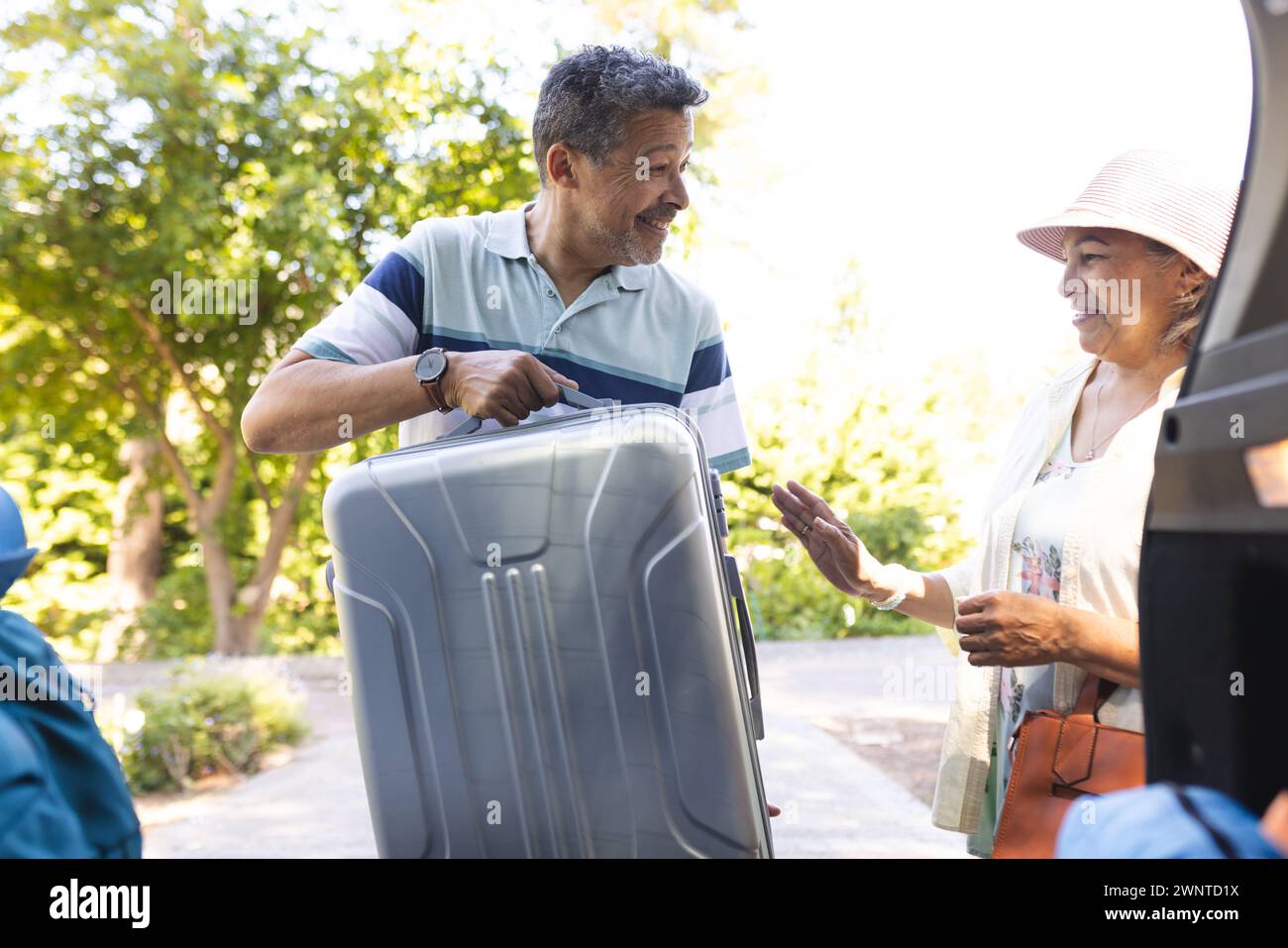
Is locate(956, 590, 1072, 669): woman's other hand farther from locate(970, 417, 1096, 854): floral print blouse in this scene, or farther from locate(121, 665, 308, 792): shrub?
locate(121, 665, 308, 792): shrub

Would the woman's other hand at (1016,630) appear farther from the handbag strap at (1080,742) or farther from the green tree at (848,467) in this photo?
the green tree at (848,467)

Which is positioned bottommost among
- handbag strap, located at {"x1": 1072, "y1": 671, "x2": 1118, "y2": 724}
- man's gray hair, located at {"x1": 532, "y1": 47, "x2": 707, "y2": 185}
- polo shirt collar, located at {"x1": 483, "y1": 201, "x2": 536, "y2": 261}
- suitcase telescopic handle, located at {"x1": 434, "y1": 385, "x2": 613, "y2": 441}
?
handbag strap, located at {"x1": 1072, "y1": 671, "x2": 1118, "y2": 724}

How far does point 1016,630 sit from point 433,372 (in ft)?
2.90

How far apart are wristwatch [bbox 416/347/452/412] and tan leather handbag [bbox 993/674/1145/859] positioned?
978 millimetres

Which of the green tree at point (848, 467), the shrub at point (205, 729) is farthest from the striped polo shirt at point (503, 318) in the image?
the green tree at point (848, 467)

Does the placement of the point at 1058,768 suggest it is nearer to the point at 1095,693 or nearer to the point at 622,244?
the point at 1095,693

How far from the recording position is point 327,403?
1.44 m

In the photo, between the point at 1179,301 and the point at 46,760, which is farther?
the point at 1179,301

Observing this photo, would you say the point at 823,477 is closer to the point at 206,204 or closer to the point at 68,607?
the point at 206,204

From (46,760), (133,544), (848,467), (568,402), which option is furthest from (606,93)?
(133,544)

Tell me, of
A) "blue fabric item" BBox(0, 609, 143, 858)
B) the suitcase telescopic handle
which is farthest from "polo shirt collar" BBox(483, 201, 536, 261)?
"blue fabric item" BBox(0, 609, 143, 858)

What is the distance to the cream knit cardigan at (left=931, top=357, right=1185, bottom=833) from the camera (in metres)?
1.66

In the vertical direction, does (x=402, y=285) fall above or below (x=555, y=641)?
above
